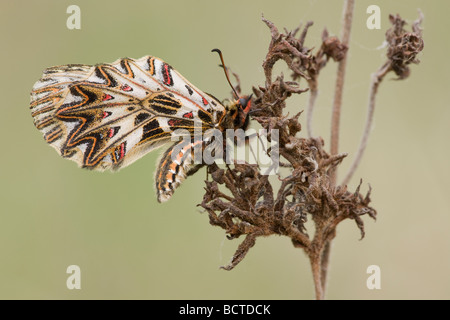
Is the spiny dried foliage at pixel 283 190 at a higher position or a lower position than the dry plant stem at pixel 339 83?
lower

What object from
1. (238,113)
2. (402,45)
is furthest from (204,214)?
(402,45)

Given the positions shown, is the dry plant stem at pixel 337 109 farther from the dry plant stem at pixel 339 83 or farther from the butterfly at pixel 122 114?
the butterfly at pixel 122 114

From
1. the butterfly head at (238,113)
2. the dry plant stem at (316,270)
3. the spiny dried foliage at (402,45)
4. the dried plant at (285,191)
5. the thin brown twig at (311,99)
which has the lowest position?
the dry plant stem at (316,270)

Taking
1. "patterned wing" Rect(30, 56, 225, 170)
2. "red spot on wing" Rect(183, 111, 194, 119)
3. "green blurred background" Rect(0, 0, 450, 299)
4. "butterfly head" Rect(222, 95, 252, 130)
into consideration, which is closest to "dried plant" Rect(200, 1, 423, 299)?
"butterfly head" Rect(222, 95, 252, 130)

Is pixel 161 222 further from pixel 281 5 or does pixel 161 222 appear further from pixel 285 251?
pixel 281 5

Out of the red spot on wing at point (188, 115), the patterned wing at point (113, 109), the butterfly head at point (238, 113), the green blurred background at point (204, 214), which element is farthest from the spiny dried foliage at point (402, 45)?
the green blurred background at point (204, 214)

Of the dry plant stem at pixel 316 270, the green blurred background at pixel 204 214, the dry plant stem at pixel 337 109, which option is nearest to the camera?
the dry plant stem at pixel 316 270
